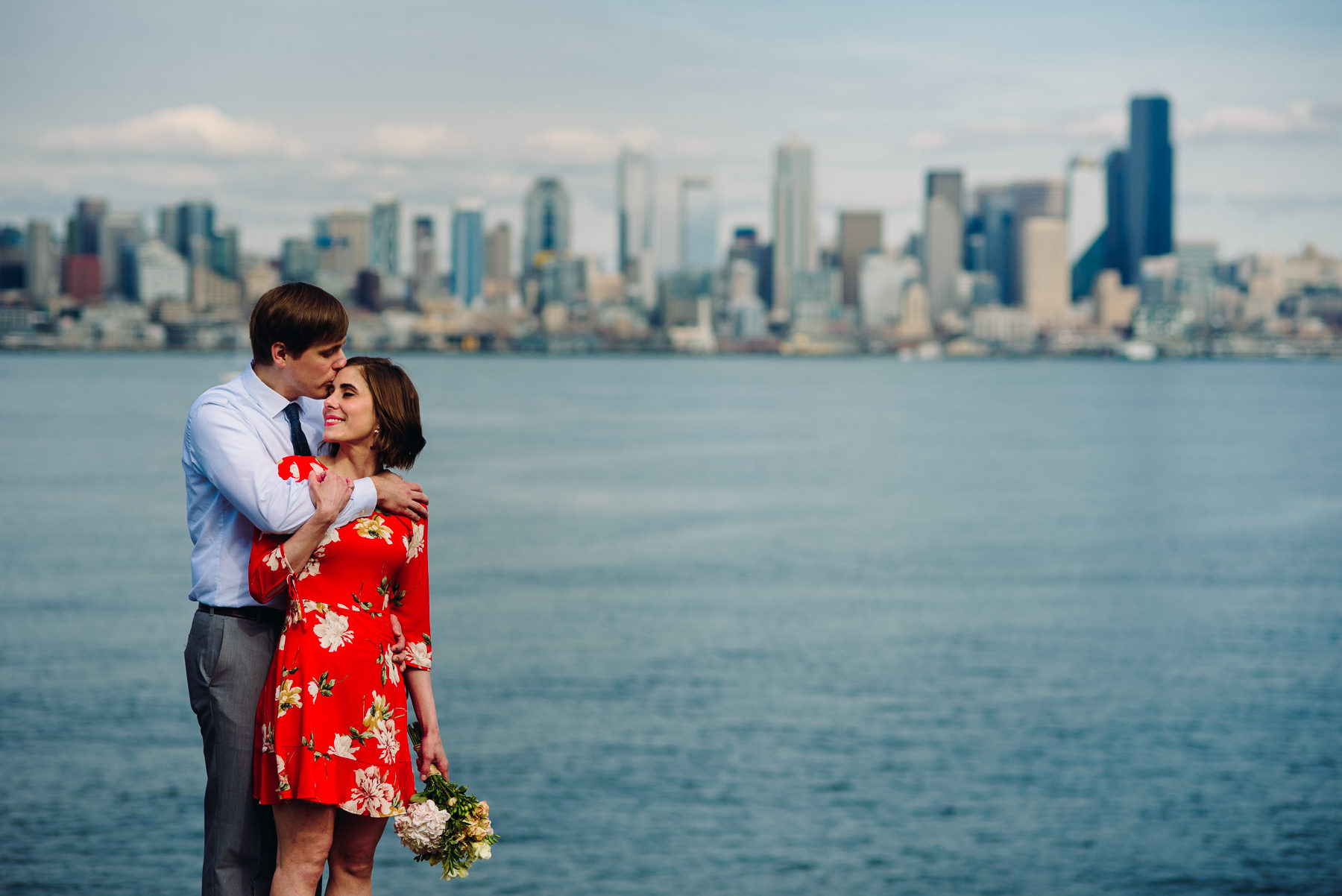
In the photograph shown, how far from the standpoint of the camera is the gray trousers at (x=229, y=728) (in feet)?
12.9

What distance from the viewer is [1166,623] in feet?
128

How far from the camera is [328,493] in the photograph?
3754mm

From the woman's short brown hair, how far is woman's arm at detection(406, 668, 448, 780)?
2.27 ft

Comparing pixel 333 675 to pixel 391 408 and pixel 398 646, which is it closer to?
pixel 398 646

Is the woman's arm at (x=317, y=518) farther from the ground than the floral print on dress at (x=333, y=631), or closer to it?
farther from the ground

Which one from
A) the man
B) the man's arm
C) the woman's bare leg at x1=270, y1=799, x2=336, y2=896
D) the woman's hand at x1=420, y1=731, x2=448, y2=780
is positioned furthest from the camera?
the woman's hand at x1=420, y1=731, x2=448, y2=780

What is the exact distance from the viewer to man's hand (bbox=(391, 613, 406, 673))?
4.16 meters

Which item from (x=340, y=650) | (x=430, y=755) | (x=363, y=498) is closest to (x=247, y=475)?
(x=363, y=498)

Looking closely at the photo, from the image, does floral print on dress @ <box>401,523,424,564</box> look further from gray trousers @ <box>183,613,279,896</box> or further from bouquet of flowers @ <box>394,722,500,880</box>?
bouquet of flowers @ <box>394,722,500,880</box>

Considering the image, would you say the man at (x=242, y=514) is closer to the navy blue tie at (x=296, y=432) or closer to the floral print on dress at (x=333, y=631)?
the navy blue tie at (x=296, y=432)

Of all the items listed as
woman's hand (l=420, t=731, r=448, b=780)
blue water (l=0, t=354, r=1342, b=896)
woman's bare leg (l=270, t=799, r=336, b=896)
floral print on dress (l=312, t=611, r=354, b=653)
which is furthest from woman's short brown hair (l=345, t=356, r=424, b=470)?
blue water (l=0, t=354, r=1342, b=896)

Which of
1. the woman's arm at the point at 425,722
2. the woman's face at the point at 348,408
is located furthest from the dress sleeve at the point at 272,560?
the woman's arm at the point at 425,722

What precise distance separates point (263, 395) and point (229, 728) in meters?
0.97

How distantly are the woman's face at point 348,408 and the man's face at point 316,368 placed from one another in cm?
3
